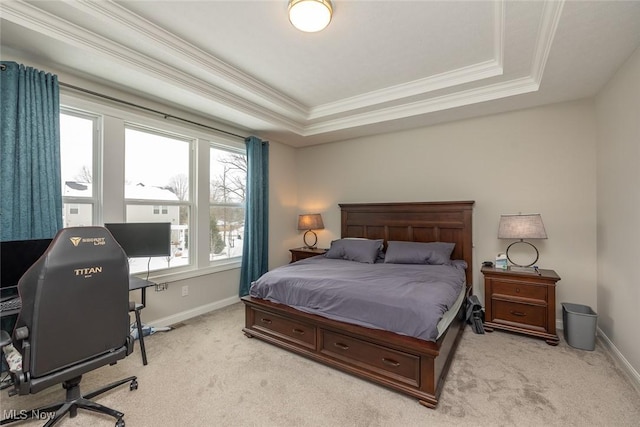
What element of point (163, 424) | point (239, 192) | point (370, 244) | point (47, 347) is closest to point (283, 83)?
point (239, 192)

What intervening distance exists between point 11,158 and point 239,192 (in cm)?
243

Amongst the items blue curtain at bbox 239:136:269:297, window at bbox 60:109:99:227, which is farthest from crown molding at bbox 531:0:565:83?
window at bbox 60:109:99:227

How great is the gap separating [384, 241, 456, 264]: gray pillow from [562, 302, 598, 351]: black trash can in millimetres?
1181

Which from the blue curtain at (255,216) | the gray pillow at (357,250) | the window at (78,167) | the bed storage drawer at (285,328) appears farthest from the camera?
the blue curtain at (255,216)

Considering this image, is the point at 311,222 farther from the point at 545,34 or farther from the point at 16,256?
the point at 545,34

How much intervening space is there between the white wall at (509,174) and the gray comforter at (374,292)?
1.03 m

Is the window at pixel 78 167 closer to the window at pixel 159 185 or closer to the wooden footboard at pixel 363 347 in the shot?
the window at pixel 159 185

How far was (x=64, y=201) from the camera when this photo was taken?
2590mm

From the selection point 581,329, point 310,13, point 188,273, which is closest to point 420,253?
point 581,329

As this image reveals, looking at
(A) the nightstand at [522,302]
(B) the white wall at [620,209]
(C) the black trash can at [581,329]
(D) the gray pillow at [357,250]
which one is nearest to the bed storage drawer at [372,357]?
(D) the gray pillow at [357,250]

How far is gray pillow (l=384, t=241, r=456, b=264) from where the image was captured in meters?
3.34

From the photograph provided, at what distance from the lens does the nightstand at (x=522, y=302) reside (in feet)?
9.13

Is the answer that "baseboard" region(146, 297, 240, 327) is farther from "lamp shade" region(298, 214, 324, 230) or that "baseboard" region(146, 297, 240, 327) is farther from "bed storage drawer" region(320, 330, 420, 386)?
"bed storage drawer" region(320, 330, 420, 386)

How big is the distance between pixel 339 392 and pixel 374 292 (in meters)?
0.76
